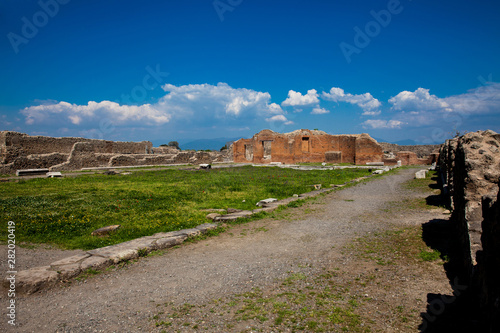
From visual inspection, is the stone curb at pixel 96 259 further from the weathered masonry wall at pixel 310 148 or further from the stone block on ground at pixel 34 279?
the weathered masonry wall at pixel 310 148

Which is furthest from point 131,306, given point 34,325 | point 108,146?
point 108,146

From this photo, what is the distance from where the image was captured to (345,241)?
543 cm

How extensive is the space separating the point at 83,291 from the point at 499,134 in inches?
314

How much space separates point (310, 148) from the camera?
35625 millimetres

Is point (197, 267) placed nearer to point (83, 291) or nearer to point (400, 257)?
point (83, 291)

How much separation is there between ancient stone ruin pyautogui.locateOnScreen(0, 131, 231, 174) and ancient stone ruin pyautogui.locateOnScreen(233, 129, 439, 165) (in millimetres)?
6747

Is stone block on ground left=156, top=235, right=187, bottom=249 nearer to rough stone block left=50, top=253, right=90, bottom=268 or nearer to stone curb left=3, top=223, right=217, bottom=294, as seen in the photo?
stone curb left=3, top=223, right=217, bottom=294

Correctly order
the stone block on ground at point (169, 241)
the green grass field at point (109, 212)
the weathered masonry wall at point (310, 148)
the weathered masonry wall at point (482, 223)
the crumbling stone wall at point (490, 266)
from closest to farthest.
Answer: the crumbling stone wall at point (490, 266)
the weathered masonry wall at point (482, 223)
the stone block on ground at point (169, 241)
the green grass field at point (109, 212)
the weathered masonry wall at point (310, 148)

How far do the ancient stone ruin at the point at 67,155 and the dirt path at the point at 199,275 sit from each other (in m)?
24.9

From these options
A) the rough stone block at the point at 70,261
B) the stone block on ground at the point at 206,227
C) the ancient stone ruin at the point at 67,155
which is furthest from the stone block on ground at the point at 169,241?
the ancient stone ruin at the point at 67,155

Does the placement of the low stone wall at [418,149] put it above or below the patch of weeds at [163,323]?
above

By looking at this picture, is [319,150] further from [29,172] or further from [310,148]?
[29,172]

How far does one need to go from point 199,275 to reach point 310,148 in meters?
32.9

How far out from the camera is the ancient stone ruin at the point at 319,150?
31297 millimetres
